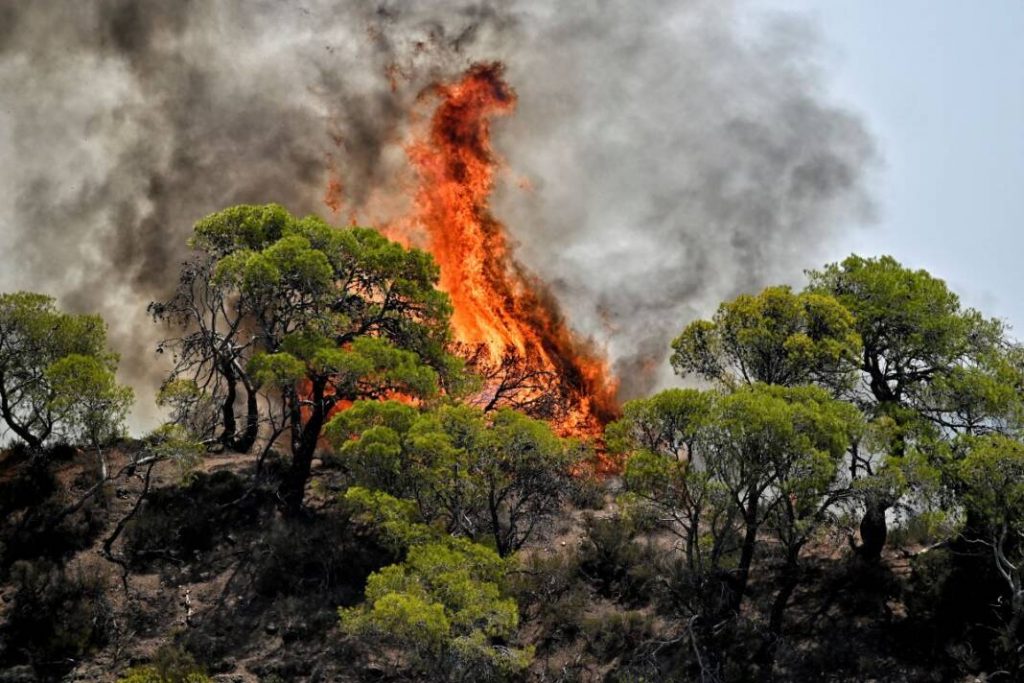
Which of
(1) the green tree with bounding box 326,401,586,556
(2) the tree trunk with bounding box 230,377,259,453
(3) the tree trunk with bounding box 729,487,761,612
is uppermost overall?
(2) the tree trunk with bounding box 230,377,259,453

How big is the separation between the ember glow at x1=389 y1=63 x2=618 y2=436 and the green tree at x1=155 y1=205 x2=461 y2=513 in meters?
10.5

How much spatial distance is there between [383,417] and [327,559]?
6499 millimetres

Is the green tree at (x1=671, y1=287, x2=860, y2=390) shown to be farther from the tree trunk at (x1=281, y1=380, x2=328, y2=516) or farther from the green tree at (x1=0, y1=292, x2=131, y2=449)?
the green tree at (x1=0, y1=292, x2=131, y2=449)

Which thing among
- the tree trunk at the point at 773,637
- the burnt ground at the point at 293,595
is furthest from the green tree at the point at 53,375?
the tree trunk at the point at 773,637

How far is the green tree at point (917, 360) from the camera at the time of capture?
37500 millimetres

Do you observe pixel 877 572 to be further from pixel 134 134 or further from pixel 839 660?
pixel 134 134

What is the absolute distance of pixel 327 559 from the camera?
136 feet

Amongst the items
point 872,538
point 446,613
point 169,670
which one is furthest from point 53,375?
point 872,538

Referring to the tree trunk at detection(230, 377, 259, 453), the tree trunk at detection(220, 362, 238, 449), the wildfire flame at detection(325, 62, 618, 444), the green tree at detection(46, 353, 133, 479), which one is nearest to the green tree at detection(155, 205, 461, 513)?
the tree trunk at detection(220, 362, 238, 449)

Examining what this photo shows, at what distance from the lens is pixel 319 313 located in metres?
43.9

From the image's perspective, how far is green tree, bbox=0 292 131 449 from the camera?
4034cm

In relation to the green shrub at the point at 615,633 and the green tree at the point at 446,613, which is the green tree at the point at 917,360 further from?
the green tree at the point at 446,613

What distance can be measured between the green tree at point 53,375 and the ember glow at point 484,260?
1961 cm

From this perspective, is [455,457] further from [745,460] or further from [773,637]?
[773,637]
